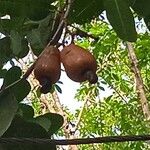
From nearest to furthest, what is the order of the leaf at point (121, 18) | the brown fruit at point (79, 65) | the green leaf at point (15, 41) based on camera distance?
the brown fruit at point (79, 65) → the leaf at point (121, 18) → the green leaf at point (15, 41)

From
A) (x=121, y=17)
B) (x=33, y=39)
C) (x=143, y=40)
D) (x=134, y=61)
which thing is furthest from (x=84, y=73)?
(x=143, y=40)

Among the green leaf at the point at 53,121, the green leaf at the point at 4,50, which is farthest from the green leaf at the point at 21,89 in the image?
the green leaf at the point at 4,50

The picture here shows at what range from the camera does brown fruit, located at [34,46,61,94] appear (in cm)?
121

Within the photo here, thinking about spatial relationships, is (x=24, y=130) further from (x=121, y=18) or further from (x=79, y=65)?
(x=121, y=18)

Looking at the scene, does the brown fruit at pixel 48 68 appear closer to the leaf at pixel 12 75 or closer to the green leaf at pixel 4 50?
the leaf at pixel 12 75

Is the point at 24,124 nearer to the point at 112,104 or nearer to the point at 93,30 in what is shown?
the point at 93,30

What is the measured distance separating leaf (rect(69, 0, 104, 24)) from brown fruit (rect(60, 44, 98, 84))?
0.30m

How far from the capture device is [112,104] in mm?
5719

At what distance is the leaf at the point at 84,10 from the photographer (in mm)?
1526

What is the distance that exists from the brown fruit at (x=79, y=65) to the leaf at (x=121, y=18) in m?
0.13

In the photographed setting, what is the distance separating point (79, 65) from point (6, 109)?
19 cm

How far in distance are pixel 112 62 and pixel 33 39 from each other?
412 cm

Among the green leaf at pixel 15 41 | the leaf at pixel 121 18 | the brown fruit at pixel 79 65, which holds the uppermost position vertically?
the green leaf at pixel 15 41

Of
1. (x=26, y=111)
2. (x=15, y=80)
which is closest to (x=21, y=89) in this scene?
(x=15, y=80)
